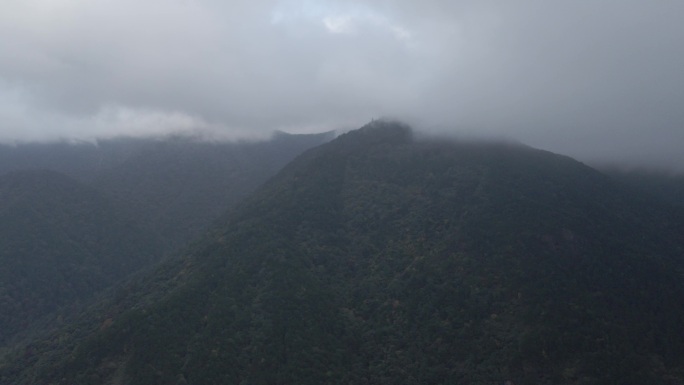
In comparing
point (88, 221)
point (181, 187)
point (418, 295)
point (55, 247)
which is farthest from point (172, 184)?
point (418, 295)

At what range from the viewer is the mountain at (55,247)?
4498 inches

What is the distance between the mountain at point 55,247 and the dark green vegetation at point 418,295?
31.8m

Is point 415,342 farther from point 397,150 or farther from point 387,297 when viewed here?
point 397,150

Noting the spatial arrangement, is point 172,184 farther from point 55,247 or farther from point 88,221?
point 55,247

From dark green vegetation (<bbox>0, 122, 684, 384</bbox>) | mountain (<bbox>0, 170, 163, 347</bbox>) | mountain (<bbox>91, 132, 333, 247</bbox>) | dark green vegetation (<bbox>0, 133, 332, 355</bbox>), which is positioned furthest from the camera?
mountain (<bbox>91, 132, 333, 247</bbox>)

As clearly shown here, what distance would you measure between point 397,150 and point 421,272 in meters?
45.1

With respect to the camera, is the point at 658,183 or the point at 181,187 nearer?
the point at 658,183

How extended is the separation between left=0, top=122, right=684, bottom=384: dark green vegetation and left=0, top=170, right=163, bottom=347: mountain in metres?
31.8

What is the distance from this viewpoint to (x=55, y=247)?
128 m

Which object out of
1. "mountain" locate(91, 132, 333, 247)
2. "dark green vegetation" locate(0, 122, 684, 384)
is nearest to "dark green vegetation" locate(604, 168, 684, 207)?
"dark green vegetation" locate(0, 122, 684, 384)

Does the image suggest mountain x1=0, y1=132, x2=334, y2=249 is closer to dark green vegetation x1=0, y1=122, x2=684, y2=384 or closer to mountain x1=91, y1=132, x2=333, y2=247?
mountain x1=91, y1=132, x2=333, y2=247

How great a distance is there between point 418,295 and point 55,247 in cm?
8929

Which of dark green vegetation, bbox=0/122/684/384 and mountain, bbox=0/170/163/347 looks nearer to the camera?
dark green vegetation, bbox=0/122/684/384

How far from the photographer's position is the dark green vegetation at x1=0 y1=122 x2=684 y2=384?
212 ft
